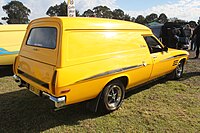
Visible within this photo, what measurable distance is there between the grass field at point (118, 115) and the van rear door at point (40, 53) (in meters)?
0.82

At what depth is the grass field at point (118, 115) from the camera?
134 inches

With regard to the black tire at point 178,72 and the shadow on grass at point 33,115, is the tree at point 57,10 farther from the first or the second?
the shadow on grass at point 33,115

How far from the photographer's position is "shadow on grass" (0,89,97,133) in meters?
3.42

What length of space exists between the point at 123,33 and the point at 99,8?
245ft

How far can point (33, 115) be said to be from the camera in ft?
12.5

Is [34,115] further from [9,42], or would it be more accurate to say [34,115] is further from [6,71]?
[6,71]

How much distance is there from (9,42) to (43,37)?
3.93m

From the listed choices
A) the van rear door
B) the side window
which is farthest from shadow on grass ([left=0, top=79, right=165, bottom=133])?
the side window

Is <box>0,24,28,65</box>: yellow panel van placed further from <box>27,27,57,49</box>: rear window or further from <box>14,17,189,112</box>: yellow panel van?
<box>27,27,57,49</box>: rear window

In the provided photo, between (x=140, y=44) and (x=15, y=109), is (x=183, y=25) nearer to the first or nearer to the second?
(x=140, y=44)

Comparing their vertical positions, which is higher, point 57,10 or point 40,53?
point 57,10

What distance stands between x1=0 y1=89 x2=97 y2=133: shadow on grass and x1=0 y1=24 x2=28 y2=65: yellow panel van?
8.15 ft

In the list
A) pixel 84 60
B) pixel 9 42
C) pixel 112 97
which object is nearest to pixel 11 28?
pixel 9 42

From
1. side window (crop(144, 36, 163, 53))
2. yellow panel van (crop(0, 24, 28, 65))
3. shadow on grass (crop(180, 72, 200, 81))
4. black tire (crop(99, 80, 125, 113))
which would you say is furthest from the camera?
yellow panel van (crop(0, 24, 28, 65))
